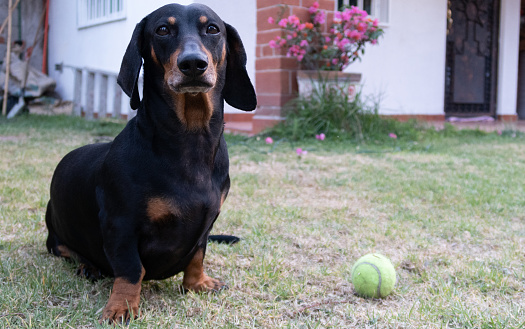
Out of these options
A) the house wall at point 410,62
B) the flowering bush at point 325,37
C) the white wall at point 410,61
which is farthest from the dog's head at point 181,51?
the white wall at point 410,61

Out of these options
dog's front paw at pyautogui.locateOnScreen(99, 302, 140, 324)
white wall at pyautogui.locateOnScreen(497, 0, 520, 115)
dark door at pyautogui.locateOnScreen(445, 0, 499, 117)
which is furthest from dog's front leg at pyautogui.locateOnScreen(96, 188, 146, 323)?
white wall at pyautogui.locateOnScreen(497, 0, 520, 115)

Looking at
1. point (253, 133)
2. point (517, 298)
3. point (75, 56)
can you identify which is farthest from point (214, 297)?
point (75, 56)

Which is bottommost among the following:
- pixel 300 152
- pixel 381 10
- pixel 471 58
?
pixel 300 152

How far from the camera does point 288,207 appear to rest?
3473 mm

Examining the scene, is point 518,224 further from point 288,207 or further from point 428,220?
point 288,207

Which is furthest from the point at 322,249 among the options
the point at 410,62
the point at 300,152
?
the point at 410,62

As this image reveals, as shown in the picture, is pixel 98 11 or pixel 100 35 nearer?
pixel 100 35

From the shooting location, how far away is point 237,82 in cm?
229

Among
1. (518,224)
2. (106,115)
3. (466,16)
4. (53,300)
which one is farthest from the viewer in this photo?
(466,16)

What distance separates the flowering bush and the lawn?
1.88 metres

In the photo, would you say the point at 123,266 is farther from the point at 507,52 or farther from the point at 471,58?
the point at 507,52

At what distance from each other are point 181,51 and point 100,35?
8.46 metres

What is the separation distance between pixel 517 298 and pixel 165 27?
1.66m

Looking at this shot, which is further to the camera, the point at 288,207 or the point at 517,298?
the point at 288,207
